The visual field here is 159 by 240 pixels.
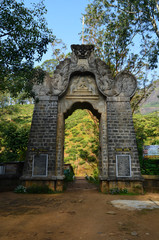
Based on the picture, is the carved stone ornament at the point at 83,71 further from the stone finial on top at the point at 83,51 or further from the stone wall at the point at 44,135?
the stone wall at the point at 44,135

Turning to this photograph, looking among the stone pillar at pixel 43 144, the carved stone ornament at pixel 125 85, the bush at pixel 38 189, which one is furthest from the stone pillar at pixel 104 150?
the bush at pixel 38 189

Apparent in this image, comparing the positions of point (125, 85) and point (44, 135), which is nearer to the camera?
point (44, 135)

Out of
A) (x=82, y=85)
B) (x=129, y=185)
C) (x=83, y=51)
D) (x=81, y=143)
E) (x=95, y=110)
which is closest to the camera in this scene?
(x=129, y=185)

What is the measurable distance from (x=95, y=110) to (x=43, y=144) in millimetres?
4133

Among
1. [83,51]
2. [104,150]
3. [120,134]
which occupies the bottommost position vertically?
[104,150]

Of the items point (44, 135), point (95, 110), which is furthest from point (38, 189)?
point (95, 110)

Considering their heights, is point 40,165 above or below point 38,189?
above

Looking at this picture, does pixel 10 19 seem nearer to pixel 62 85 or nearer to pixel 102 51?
pixel 62 85

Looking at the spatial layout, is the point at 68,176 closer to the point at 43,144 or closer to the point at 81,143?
the point at 43,144

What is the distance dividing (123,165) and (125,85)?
5.25 metres

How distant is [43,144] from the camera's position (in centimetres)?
1094

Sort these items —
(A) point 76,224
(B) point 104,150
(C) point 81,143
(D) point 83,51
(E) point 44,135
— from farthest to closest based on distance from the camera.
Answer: (C) point 81,143 < (D) point 83,51 < (B) point 104,150 < (E) point 44,135 < (A) point 76,224

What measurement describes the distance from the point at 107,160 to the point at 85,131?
2540 centimetres

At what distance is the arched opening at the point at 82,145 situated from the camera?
18.7m
